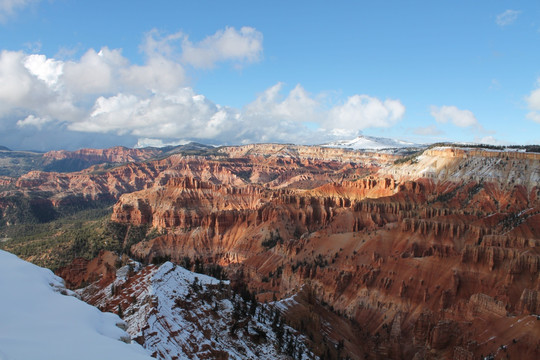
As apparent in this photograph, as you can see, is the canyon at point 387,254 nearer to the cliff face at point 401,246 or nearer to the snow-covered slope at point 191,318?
the cliff face at point 401,246

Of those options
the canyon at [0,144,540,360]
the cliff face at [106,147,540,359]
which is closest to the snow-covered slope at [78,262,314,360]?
the canyon at [0,144,540,360]

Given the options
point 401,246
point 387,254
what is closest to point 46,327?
point 387,254

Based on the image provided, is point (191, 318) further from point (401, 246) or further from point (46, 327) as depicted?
point (401, 246)

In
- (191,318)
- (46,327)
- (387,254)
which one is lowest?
(387,254)

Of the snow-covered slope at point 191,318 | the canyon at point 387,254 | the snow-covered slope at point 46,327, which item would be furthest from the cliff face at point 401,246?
the snow-covered slope at point 46,327

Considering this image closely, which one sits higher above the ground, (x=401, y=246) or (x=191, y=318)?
(x=191, y=318)

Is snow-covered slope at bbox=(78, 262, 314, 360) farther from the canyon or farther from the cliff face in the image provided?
the cliff face
